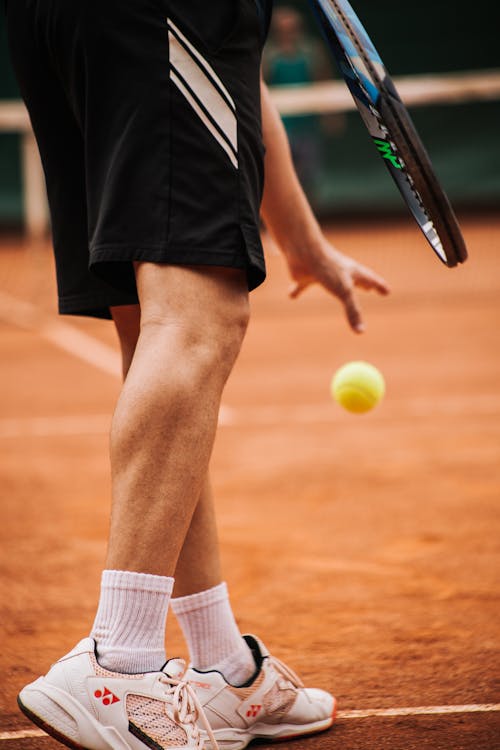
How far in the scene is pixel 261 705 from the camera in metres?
1.73

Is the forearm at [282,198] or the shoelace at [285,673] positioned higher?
the forearm at [282,198]

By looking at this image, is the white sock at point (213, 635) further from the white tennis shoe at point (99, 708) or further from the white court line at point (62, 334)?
the white court line at point (62, 334)

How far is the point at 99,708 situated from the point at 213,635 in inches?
11.8

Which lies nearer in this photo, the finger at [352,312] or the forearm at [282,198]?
the forearm at [282,198]

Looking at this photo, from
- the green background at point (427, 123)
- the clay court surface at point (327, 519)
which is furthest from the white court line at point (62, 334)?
the green background at point (427, 123)

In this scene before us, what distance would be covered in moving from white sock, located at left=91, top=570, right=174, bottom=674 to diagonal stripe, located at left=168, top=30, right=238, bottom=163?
597mm

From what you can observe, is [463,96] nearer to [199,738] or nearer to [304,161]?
[304,161]

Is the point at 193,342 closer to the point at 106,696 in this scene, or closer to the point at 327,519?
the point at 106,696

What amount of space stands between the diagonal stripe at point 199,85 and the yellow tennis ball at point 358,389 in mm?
1305

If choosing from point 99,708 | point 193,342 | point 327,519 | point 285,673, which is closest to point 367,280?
point 193,342

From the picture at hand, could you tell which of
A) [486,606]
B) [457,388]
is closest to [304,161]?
[457,388]

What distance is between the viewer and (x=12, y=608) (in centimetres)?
233

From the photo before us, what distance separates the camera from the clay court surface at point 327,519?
192 centimetres

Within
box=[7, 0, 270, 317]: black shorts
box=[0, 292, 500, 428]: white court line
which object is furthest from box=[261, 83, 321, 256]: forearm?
box=[0, 292, 500, 428]: white court line
